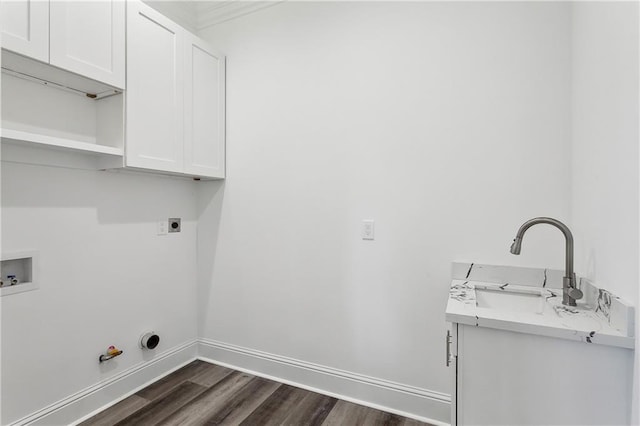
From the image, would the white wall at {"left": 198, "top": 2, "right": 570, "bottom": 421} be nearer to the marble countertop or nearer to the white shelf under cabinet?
the marble countertop

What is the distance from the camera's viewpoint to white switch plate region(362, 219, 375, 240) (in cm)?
201

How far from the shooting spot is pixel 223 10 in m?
2.47

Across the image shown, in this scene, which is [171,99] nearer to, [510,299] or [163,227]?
[163,227]

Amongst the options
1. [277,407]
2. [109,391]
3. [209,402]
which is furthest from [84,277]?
[277,407]

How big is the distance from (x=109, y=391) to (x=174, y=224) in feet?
3.74

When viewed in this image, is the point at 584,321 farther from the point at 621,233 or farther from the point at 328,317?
the point at 328,317

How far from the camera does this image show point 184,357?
2510 millimetres

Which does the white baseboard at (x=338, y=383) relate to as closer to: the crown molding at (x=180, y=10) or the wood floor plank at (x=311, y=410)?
the wood floor plank at (x=311, y=410)

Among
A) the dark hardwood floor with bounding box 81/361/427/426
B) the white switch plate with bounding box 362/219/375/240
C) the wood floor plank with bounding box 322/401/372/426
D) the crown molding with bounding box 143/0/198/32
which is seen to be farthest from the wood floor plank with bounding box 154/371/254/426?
the crown molding with bounding box 143/0/198/32

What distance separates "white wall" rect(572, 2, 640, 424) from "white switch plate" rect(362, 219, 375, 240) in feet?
3.35

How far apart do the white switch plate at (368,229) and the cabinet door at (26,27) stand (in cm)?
183

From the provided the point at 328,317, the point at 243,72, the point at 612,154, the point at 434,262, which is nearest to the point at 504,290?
the point at 434,262

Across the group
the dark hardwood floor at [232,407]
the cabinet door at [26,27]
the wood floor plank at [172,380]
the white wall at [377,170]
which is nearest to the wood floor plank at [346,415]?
the dark hardwood floor at [232,407]

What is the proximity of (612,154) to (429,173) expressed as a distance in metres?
0.82
